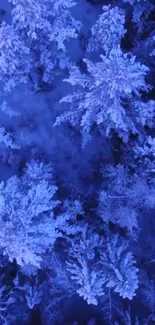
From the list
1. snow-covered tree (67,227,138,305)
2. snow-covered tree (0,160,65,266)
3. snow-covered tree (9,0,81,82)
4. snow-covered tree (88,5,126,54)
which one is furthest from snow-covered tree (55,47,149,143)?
snow-covered tree (67,227,138,305)

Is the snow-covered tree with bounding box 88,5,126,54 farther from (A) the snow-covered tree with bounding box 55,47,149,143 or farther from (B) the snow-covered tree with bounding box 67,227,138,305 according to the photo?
(B) the snow-covered tree with bounding box 67,227,138,305

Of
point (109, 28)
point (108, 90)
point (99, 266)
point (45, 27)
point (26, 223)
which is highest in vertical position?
point (45, 27)

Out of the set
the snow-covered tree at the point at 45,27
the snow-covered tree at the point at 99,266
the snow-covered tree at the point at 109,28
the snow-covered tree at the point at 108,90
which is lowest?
the snow-covered tree at the point at 99,266

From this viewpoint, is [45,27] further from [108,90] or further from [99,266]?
[99,266]

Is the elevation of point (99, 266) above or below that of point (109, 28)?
below

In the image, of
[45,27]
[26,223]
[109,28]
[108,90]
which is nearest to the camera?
[108,90]

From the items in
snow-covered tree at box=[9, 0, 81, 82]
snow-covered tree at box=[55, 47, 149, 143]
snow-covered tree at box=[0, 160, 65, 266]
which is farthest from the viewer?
snow-covered tree at box=[9, 0, 81, 82]

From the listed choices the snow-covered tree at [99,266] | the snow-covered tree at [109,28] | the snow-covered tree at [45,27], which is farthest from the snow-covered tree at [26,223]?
the snow-covered tree at [109,28]

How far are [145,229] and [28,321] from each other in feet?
11.0

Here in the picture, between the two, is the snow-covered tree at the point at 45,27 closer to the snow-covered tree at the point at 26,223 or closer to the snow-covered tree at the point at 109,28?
the snow-covered tree at the point at 109,28

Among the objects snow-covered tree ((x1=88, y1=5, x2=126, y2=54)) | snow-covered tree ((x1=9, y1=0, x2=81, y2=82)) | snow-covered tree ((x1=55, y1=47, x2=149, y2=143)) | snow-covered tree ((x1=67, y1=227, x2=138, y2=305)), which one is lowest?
snow-covered tree ((x1=67, y1=227, x2=138, y2=305))

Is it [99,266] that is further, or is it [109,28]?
[99,266]

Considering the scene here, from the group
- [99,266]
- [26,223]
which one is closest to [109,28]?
[26,223]

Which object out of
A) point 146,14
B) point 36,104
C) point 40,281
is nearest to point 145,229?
point 40,281
